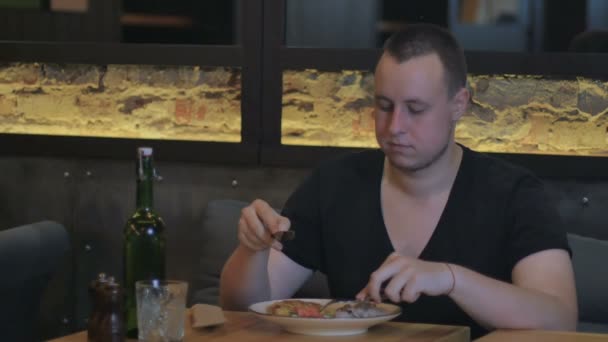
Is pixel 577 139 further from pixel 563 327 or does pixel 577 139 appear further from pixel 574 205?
pixel 563 327

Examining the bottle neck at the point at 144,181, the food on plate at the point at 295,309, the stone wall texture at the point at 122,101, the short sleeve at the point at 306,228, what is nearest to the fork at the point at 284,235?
the food on plate at the point at 295,309

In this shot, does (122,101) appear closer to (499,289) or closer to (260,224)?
(260,224)

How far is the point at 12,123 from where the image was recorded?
3738 mm

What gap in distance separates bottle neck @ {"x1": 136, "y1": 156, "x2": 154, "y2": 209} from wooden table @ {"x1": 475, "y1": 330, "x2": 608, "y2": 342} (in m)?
0.61

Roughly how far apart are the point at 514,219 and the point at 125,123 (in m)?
1.77

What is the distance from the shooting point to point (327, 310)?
196 cm

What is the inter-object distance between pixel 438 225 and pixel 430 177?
0.11m

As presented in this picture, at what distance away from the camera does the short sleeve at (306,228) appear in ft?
7.80

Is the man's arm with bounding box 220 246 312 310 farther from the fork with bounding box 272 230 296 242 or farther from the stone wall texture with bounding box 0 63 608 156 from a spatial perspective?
the stone wall texture with bounding box 0 63 608 156

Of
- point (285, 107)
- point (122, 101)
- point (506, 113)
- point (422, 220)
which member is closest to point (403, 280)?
point (422, 220)

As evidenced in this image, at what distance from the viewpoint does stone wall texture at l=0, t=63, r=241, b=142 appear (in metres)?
3.50

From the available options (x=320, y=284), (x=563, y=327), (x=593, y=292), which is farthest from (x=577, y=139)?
(x=563, y=327)

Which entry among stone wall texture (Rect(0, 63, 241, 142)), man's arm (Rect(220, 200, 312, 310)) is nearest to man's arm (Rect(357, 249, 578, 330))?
man's arm (Rect(220, 200, 312, 310))

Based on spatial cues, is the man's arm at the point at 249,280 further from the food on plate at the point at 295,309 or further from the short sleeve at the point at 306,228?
the food on plate at the point at 295,309
